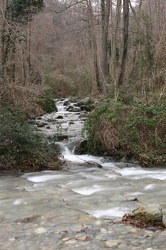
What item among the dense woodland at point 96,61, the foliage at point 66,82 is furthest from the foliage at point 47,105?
the foliage at point 66,82

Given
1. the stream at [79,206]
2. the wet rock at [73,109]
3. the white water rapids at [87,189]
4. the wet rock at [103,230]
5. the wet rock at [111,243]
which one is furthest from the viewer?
the wet rock at [73,109]

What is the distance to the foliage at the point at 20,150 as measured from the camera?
8.28 meters

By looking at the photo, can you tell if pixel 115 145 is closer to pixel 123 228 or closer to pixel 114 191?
pixel 114 191

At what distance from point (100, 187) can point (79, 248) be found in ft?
9.73

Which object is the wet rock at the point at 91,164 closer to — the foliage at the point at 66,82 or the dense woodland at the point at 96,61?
the dense woodland at the point at 96,61

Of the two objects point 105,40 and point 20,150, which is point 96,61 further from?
point 20,150

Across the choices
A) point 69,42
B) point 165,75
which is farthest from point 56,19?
point 165,75

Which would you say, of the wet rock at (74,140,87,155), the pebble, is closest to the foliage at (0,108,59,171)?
the wet rock at (74,140,87,155)

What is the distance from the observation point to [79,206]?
5.10 metres

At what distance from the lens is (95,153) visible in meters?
9.93

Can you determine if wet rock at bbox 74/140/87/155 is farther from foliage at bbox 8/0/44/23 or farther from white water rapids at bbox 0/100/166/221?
foliage at bbox 8/0/44/23

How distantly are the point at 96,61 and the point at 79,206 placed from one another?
1997cm

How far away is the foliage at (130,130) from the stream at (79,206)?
0.47 m

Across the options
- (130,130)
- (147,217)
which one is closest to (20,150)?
(130,130)
